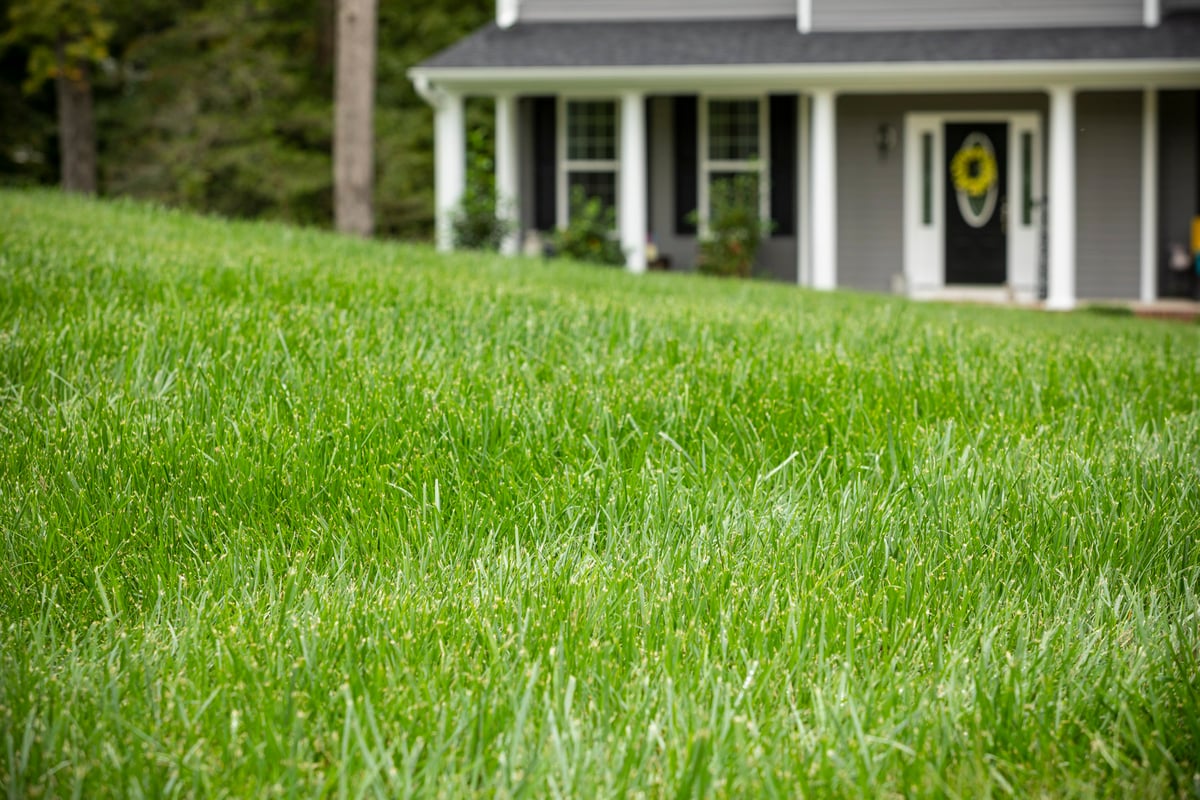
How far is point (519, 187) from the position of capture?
1622 centimetres

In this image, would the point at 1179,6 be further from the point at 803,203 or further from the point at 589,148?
the point at 589,148

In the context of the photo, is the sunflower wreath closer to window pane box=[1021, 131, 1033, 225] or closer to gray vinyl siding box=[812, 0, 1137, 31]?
window pane box=[1021, 131, 1033, 225]

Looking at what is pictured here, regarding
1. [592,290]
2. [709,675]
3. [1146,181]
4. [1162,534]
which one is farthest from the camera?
[1146,181]

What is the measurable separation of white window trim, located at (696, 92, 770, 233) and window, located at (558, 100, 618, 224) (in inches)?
43.0

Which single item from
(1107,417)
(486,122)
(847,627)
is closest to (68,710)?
(847,627)

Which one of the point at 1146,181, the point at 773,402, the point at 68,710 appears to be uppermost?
the point at 1146,181

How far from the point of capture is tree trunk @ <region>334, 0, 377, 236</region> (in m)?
15.7

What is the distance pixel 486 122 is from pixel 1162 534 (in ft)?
69.8

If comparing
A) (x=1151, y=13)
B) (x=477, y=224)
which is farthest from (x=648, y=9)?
(x=1151, y=13)

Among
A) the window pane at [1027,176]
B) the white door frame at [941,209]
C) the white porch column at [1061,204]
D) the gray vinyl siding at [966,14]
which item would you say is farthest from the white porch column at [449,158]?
the window pane at [1027,176]

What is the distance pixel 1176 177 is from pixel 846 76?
4.35 m

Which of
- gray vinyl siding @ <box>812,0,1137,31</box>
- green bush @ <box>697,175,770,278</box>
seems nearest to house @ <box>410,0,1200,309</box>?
gray vinyl siding @ <box>812,0,1137,31</box>

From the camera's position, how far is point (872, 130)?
16.1 metres

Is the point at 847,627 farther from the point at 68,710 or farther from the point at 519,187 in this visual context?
the point at 519,187
